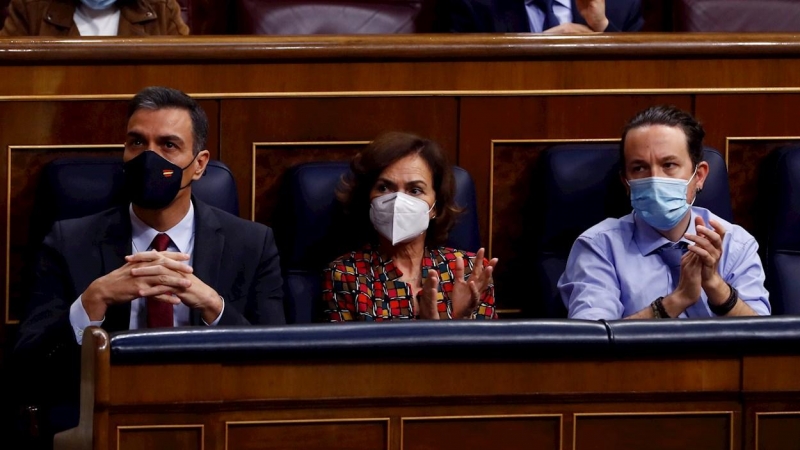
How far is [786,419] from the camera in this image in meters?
1.27

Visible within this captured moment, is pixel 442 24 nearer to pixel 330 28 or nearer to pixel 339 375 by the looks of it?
pixel 330 28

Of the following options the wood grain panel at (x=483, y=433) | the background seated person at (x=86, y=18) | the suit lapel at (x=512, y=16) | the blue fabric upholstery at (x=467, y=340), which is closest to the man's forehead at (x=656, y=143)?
the suit lapel at (x=512, y=16)

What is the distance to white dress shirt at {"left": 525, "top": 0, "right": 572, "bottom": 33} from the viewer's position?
2250mm

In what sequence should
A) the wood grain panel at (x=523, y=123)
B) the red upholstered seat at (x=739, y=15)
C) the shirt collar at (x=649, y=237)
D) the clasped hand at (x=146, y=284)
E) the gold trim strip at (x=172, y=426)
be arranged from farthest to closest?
the red upholstered seat at (x=739, y=15)
the wood grain panel at (x=523, y=123)
the shirt collar at (x=649, y=237)
the clasped hand at (x=146, y=284)
the gold trim strip at (x=172, y=426)

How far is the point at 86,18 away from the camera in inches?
82.2

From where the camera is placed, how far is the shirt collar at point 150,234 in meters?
1.68

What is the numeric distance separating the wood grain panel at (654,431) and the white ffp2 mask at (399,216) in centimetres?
58

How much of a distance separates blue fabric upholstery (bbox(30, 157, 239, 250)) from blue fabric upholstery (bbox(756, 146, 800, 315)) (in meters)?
0.80

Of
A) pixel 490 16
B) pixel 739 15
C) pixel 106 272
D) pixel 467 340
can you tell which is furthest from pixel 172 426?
pixel 739 15

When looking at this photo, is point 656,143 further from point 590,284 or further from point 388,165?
point 388,165

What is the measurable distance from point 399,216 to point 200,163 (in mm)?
274

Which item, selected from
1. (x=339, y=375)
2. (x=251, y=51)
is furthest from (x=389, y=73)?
(x=339, y=375)

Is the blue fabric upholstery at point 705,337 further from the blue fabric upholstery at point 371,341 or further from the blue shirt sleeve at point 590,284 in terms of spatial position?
the blue shirt sleeve at point 590,284

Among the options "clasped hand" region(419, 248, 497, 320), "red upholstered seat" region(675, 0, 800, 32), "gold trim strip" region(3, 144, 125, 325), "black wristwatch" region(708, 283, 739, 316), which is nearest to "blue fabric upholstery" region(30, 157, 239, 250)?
"gold trim strip" region(3, 144, 125, 325)
